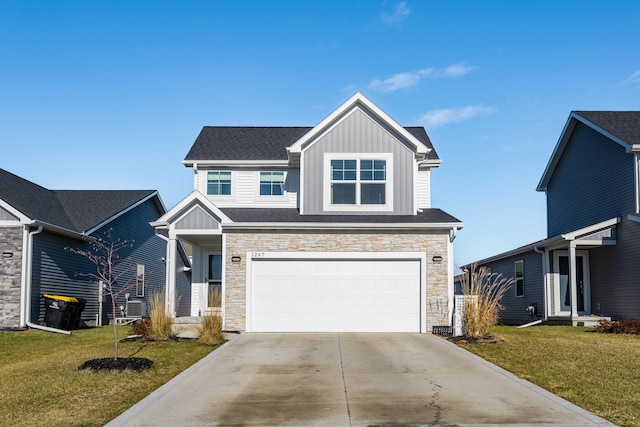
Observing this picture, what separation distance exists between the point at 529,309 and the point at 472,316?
9.97m

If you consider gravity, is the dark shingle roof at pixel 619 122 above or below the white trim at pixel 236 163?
above

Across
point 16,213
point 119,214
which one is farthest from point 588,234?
point 16,213

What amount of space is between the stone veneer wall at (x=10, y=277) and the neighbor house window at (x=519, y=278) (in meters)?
18.1

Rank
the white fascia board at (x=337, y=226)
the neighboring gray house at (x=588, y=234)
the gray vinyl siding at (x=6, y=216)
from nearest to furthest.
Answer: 1. the white fascia board at (x=337, y=226)
2. the gray vinyl siding at (x=6, y=216)
3. the neighboring gray house at (x=588, y=234)

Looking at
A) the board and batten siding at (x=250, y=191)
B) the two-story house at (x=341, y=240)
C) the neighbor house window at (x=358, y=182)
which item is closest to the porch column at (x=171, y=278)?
the two-story house at (x=341, y=240)

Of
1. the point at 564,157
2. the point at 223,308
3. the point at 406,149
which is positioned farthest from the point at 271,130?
the point at 564,157

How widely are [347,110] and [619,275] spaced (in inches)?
397

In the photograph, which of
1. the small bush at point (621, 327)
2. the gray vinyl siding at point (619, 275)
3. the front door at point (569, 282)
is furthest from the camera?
the front door at point (569, 282)

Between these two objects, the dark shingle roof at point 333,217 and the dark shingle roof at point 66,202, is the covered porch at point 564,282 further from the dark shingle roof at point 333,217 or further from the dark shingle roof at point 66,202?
the dark shingle roof at point 66,202

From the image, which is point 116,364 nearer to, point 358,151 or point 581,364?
point 581,364

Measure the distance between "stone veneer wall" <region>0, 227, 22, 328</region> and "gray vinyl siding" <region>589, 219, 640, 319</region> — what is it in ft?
60.2

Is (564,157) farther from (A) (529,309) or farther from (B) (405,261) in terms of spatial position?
(B) (405,261)

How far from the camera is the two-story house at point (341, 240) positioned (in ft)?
63.5

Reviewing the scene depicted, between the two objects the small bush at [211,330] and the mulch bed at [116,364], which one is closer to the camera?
the mulch bed at [116,364]
